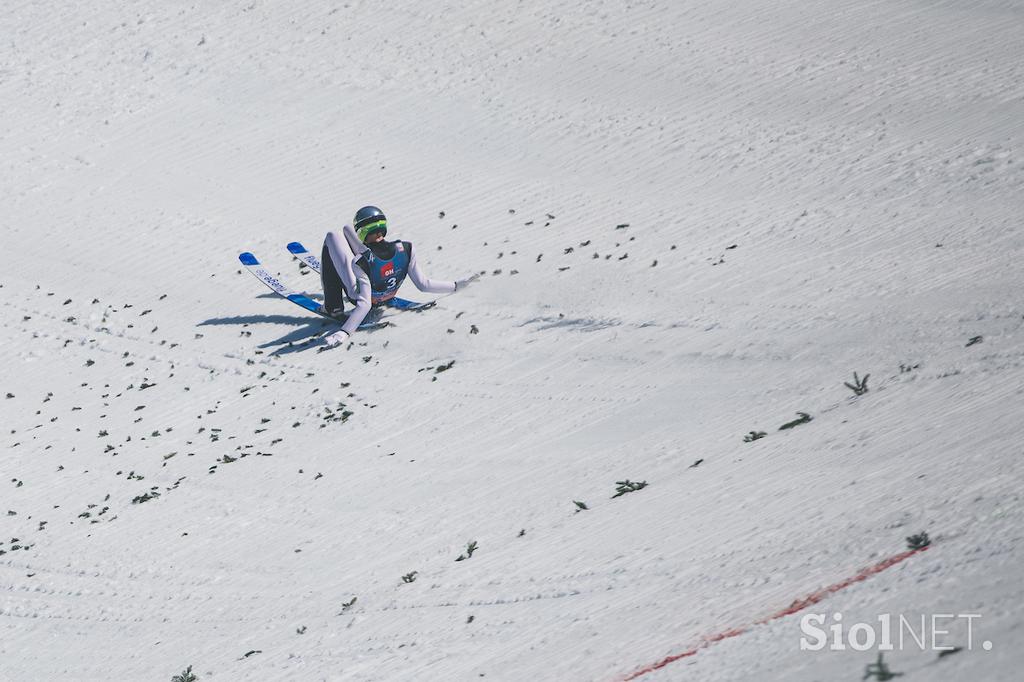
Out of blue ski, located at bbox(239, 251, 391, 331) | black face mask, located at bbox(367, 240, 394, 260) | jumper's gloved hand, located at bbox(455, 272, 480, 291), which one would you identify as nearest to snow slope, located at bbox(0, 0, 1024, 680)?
jumper's gloved hand, located at bbox(455, 272, 480, 291)

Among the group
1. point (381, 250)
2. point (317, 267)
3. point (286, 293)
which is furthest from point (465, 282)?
point (317, 267)

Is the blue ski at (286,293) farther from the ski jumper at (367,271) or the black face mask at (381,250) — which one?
the black face mask at (381,250)

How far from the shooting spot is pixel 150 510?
1008 centimetres

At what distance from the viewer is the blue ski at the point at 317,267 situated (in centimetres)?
1420

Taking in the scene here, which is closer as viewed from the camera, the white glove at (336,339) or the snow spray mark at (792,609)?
the snow spray mark at (792,609)

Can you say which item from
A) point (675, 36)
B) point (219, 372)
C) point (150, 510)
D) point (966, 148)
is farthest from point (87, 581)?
point (675, 36)

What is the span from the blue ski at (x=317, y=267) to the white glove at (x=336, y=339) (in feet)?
2.94

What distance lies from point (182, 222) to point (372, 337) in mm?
6436

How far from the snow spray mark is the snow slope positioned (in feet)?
0.25

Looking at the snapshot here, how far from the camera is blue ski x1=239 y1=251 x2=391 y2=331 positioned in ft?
45.4

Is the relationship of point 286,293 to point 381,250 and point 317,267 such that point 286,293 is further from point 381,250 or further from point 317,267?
point 381,250

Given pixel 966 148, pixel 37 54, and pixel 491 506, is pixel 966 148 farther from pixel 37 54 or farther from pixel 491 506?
pixel 37 54

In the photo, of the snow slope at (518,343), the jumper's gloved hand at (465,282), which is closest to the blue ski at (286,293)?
the snow slope at (518,343)

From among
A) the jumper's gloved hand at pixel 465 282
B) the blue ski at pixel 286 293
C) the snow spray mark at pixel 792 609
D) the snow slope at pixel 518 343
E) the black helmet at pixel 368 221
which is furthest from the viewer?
the jumper's gloved hand at pixel 465 282
